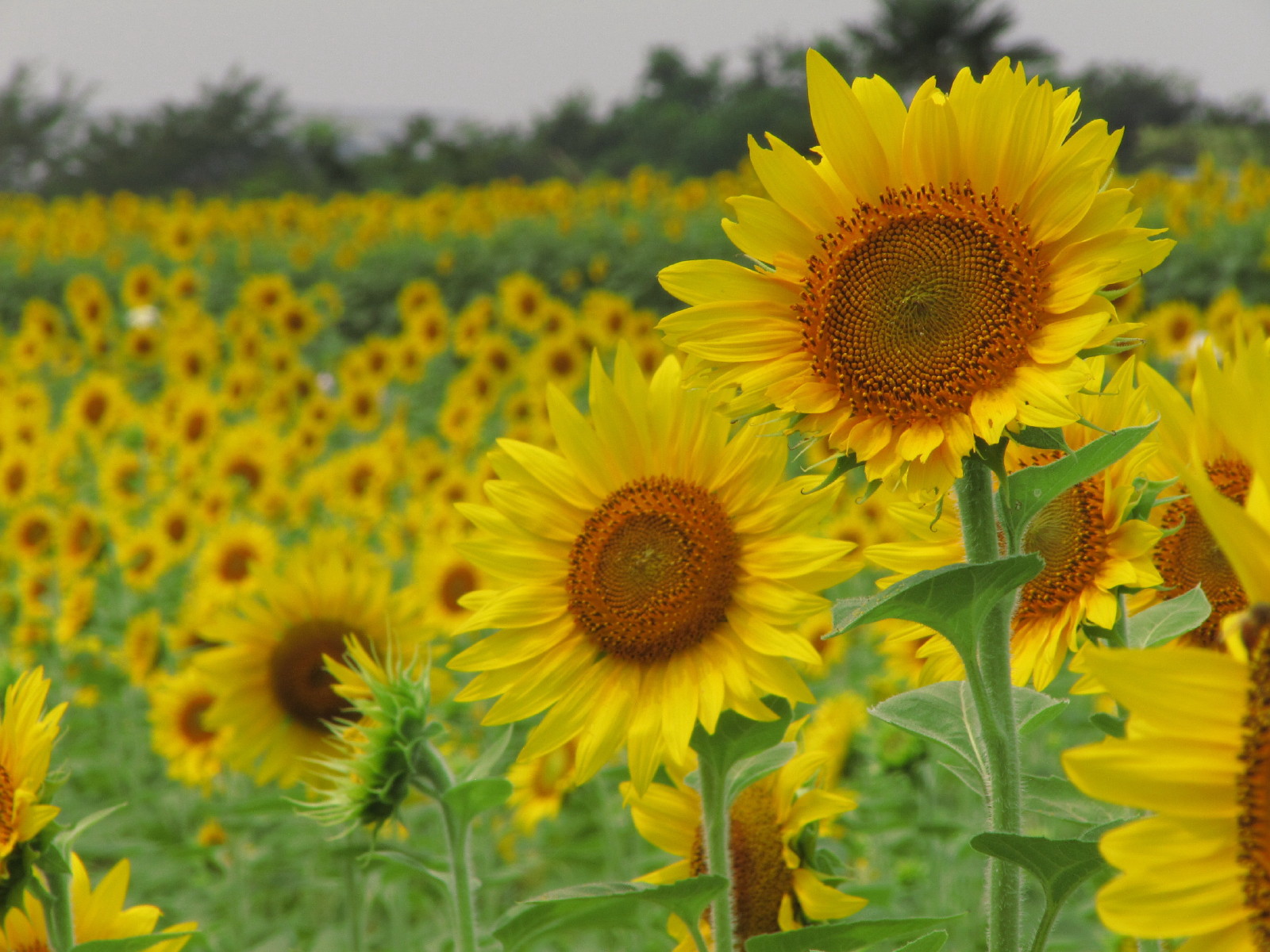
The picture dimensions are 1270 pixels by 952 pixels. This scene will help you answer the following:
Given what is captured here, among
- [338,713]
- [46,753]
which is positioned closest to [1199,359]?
[46,753]

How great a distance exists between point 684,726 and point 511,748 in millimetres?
2144

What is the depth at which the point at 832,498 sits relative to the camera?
1.06m

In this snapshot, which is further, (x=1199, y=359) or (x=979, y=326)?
(x=979, y=326)

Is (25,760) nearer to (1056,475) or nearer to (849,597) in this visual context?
(849,597)

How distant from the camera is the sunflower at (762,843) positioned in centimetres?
122

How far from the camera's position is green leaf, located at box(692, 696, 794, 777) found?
106 cm

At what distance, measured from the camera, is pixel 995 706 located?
973 millimetres

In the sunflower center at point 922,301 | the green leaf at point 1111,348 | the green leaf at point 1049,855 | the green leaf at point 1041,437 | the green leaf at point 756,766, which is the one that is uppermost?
the sunflower center at point 922,301

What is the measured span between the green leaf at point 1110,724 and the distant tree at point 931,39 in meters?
34.8

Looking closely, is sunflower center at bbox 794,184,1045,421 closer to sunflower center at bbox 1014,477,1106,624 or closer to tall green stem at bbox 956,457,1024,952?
tall green stem at bbox 956,457,1024,952

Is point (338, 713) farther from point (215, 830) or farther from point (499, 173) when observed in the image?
point (499, 173)

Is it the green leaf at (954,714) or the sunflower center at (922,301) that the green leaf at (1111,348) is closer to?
the sunflower center at (922,301)

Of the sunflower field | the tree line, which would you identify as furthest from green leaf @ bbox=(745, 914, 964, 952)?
the tree line

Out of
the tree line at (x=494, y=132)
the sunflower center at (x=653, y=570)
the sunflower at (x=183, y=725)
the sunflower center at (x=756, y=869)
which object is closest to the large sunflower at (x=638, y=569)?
the sunflower center at (x=653, y=570)
